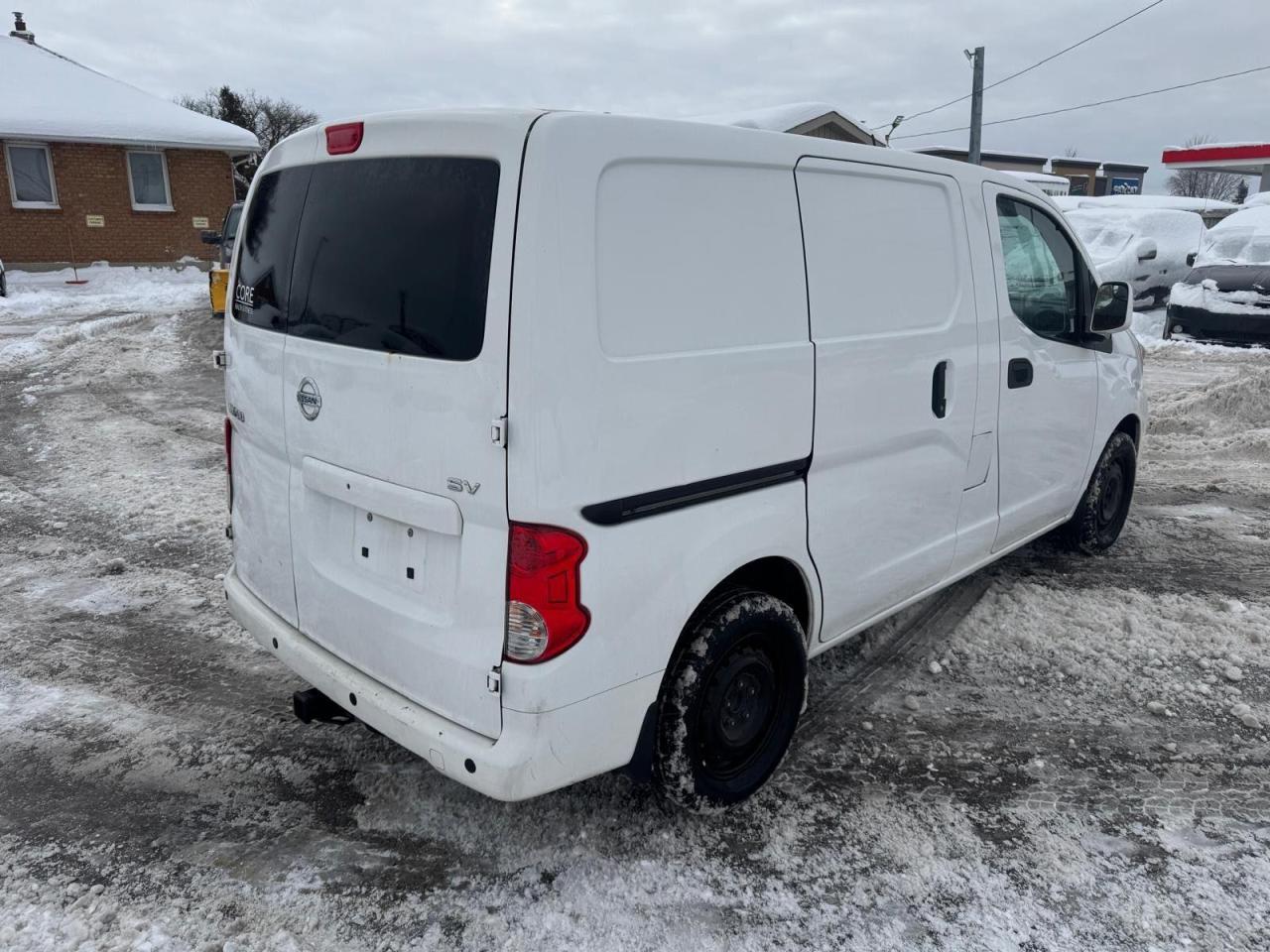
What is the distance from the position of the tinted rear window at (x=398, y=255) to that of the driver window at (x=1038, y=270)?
256cm

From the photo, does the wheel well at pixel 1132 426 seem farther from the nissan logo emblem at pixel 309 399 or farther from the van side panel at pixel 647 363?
the nissan logo emblem at pixel 309 399

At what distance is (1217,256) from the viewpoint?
1365 centimetres

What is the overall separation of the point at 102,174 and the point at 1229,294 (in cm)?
2227

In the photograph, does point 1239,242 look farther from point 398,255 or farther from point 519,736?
point 519,736

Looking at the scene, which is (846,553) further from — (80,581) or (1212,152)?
(1212,152)

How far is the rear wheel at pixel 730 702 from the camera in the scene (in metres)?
2.83

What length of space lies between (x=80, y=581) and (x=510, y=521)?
12.5 ft

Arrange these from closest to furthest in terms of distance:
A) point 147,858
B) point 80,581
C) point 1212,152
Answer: point 147,858, point 80,581, point 1212,152

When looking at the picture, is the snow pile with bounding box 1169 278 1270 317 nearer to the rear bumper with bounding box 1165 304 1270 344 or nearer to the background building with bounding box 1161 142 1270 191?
the rear bumper with bounding box 1165 304 1270 344

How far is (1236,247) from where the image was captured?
44.8 ft

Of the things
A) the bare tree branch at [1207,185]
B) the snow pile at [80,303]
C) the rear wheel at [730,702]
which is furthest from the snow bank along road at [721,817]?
the bare tree branch at [1207,185]

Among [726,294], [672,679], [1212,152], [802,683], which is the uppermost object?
[1212,152]

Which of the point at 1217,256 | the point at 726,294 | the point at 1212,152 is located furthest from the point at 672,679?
the point at 1212,152

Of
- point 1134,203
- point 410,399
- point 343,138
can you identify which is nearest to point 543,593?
point 410,399
